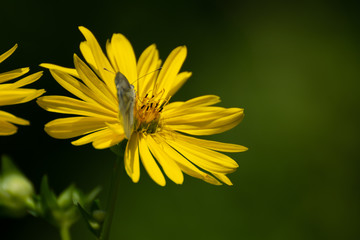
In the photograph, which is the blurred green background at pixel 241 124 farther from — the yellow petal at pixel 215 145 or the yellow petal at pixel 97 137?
the yellow petal at pixel 97 137

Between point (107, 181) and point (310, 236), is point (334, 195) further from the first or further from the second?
point (107, 181)

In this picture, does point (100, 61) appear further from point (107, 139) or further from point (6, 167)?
point (6, 167)

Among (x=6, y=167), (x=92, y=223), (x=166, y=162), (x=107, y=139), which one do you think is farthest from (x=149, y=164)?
(x=6, y=167)

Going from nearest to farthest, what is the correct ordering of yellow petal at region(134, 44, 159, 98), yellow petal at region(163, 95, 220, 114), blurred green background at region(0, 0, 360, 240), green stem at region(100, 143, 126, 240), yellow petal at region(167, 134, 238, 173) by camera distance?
green stem at region(100, 143, 126, 240)
yellow petal at region(167, 134, 238, 173)
yellow petal at region(163, 95, 220, 114)
yellow petal at region(134, 44, 159, 98)
blurred green background at region(0, 0, 360, 240)

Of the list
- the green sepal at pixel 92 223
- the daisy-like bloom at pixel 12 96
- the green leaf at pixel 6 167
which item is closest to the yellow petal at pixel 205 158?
the green sepal at pixel 92 223

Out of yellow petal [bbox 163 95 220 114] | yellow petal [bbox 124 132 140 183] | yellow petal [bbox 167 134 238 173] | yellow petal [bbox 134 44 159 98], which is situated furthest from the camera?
yellow petal [bbox 134 44 159 98]

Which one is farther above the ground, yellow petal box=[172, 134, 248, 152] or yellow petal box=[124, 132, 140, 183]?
yellow petal box=[172, 134, 248, 152]

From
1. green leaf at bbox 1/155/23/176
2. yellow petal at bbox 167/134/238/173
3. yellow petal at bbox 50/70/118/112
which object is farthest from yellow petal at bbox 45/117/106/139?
green leaf at bbox 1/155/23/176

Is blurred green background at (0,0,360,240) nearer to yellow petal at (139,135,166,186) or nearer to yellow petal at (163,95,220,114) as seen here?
yellow petal at (163,95,220,114)
